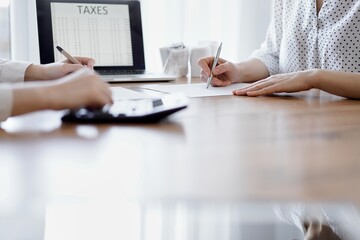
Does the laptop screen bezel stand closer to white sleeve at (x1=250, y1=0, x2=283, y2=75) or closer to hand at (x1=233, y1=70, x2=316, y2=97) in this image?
white sleeve at (x1=250, y1=0, x2=283, y2=75)

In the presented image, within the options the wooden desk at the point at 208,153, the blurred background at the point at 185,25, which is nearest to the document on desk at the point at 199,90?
the wooden desk at the point at 208,153

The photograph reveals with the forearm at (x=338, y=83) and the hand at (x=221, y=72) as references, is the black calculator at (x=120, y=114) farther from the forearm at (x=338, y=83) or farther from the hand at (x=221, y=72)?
the hand at (x=221, y=72)

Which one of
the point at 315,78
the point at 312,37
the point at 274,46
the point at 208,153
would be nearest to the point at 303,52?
the point at 312,37

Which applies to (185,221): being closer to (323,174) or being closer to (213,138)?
(213,138)

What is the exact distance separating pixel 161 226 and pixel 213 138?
116 cm

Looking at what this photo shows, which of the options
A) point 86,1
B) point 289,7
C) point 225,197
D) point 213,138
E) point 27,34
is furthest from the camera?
point 27,34

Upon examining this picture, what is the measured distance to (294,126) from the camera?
27.6 inches

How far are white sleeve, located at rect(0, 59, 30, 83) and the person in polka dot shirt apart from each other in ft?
1.50

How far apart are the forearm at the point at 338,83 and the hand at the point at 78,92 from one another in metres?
0.51

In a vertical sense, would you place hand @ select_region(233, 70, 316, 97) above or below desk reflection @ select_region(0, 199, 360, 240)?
above

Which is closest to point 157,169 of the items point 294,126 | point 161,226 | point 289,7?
point 294,126

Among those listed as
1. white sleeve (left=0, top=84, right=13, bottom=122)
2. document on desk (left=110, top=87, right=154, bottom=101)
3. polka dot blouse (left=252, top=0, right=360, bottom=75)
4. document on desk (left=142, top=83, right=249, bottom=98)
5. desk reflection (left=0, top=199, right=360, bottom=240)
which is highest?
polka dot blouse (left=252, top=0, right=360, bottom=75)

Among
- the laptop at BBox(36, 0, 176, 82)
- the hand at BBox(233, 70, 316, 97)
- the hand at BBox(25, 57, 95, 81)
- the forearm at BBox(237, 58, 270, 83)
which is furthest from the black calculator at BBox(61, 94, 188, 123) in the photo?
the laptop at BBox(36, 0, 176, 82)

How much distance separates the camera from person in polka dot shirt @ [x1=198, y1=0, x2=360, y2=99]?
1.05m
